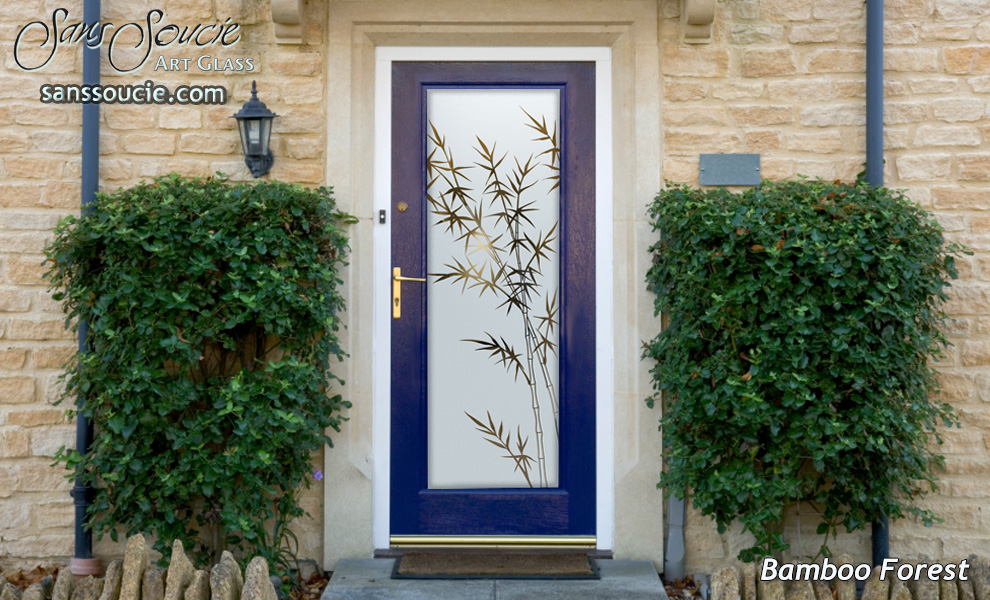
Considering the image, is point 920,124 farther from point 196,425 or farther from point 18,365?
point 18,365

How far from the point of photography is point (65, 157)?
4.27m

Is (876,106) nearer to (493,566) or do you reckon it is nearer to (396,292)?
(396,292)

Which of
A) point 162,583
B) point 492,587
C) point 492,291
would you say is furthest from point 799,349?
point 162,583

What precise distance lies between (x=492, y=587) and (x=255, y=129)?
232 cm

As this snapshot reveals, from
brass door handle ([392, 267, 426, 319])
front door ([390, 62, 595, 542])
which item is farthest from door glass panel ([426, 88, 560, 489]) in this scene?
brass door handle ([392, 267, 426, 319])

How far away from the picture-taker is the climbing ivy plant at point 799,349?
380 centimetres

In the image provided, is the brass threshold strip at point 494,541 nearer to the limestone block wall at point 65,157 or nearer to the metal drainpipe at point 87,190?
the limestone block wall at point 65,157

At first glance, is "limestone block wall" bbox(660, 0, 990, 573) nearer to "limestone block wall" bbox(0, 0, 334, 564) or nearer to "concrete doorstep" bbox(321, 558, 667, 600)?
"concrete doorstep" bbox(321, 558, 667, 600)

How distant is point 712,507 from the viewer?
400 cm

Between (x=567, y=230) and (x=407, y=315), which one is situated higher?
(x=567, y=230)

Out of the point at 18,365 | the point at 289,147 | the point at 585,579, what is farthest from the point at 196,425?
the point at 585,579

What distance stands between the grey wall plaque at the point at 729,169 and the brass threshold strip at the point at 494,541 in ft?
5.91

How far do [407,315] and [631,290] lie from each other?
1.08m

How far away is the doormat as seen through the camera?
4.05 metres
